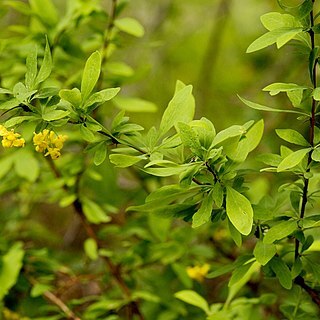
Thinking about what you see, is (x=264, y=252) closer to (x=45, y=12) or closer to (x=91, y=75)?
(x=91, y=75)

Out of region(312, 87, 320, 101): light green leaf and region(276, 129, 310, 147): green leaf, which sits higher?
region(312, 87, 320, 101): light green leaf

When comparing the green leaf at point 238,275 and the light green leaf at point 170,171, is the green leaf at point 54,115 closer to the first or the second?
the light green leaf at point 170,171

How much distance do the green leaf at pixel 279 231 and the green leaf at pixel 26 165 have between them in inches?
17.6

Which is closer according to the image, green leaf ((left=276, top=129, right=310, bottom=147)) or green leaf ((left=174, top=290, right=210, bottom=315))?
green leaf ((left=276, top=129, right=310, bottom=147))

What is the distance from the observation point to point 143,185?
1.08 meters

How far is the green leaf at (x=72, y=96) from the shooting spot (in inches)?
21.6

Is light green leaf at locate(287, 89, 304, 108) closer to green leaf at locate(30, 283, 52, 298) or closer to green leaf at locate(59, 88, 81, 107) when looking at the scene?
green leaf at locate(59, 88, 81, 107)

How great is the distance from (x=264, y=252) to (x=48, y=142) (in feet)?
0.75

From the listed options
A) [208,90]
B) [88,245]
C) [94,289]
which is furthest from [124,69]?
[208,90]

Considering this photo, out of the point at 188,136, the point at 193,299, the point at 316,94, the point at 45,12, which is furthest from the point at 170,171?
the point at 45,12

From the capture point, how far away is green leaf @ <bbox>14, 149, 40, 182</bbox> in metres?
0.93

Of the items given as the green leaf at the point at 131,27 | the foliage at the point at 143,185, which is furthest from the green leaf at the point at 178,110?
the green leaf at the point at 131,27

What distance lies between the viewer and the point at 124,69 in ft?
3.13

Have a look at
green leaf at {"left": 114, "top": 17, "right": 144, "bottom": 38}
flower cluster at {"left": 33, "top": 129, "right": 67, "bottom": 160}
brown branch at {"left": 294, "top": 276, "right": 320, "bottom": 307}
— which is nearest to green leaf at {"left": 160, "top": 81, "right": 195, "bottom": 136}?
flower cluster at {"left": 33, "top": 129, "right": 67, "bottom": 160}
